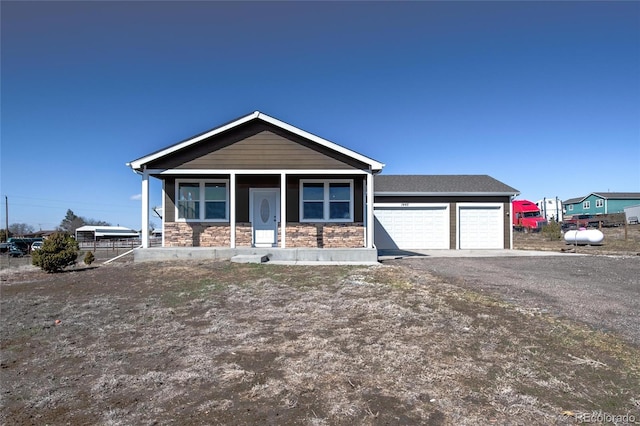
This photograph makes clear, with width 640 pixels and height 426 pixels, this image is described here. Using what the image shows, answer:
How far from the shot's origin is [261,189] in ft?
43.9

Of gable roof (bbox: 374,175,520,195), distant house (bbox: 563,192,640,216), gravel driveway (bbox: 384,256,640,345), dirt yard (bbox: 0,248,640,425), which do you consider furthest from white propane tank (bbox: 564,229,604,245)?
distant house (bbox: 563,192,640,216)

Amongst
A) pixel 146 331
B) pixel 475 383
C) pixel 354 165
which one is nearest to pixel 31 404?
pixel 146 331

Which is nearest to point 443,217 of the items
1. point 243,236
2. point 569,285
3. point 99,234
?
point 243,236

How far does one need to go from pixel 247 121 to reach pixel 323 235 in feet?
15.0

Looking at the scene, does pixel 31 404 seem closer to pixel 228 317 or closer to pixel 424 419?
pixel 228 317

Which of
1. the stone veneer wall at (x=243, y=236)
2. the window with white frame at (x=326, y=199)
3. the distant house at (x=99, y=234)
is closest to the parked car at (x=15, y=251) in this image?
the stone veneer wall at (x=243, y=236)

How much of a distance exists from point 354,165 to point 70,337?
9079mm

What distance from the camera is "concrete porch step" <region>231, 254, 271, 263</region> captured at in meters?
10.7

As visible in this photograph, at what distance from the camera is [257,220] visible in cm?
1345

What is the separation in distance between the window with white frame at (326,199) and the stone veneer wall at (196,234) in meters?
2.92

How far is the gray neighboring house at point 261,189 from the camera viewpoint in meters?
12.0

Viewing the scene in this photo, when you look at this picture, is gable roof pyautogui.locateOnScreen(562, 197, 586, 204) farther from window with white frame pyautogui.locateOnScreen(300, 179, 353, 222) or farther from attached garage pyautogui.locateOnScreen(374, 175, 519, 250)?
window with white frame pyautogui.locateOnScreen(300, 179, 353, 222)

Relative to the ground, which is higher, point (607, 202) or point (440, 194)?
point (607, 202)

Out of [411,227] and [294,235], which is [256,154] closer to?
[294,235]
